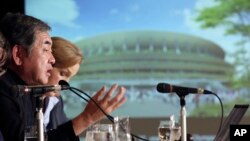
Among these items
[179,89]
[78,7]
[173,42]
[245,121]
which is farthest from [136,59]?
[179,89]

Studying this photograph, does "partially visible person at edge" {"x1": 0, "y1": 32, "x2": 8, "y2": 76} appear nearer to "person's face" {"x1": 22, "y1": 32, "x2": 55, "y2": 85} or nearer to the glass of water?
"person's face" {"x1": 22, "y1": 32, "x2": 55, "y2": 85}

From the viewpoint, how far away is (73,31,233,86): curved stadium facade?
12.7ft

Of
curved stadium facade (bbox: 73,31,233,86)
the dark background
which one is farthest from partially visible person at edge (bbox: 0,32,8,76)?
the dark background

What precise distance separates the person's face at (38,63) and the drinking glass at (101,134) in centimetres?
36

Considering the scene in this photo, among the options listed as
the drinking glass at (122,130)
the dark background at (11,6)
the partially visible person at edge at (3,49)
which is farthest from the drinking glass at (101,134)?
the dark background at (11,6)

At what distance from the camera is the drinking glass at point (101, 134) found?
1831 mm

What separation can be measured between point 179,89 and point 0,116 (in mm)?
631

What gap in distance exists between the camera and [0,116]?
6.28 feet

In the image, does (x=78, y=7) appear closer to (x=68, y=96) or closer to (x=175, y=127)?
(x=68, y=96)

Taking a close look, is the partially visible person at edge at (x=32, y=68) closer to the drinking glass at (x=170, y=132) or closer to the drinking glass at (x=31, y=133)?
the drinking glass at (x=170, y=132)

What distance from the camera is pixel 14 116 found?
6.25 feet

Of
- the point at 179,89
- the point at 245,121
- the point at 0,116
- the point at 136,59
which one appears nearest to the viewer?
the point at 179,89

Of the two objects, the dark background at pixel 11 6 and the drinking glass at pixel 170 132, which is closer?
the drinking glass at pixel 170 132

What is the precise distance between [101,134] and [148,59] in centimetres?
215
